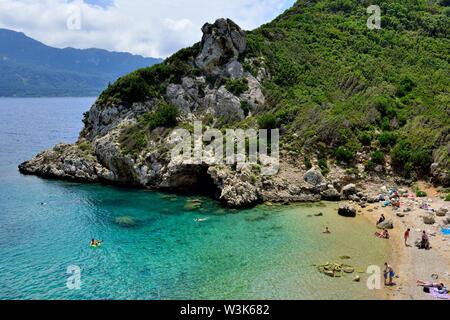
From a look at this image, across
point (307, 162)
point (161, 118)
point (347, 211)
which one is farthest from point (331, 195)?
point (161, 118)

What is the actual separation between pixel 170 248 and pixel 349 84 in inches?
1874

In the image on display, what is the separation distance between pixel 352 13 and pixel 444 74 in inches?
1391

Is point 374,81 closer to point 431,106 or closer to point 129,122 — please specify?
point 431,106

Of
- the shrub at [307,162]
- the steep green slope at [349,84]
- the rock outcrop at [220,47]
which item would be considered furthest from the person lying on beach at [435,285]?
the rock outcrop at [220,47]

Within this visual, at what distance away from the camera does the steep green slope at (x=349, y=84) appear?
181 ft

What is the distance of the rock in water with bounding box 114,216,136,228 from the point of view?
4209 centimetres

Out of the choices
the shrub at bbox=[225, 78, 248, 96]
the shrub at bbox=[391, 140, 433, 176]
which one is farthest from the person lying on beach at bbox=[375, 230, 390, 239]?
the shrub at bbox=[225, 78, 248, 96]

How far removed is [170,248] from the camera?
→ 35.9m

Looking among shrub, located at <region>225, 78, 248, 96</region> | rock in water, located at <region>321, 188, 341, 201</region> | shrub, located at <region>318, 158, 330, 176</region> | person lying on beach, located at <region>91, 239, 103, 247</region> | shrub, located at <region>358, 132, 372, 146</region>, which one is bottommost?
person lying on beach, located at <region>91, 239, 103, 247</region>

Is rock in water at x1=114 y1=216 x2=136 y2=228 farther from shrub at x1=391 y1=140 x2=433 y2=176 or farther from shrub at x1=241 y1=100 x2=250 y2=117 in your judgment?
shrub at x1=391 y1=140 x2=433 y2=176

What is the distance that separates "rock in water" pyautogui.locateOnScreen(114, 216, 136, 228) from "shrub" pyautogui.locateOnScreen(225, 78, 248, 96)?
30650mm

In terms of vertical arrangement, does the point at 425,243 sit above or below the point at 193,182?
below

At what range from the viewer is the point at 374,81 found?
6906cm

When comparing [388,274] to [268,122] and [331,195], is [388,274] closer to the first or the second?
[331,195]
